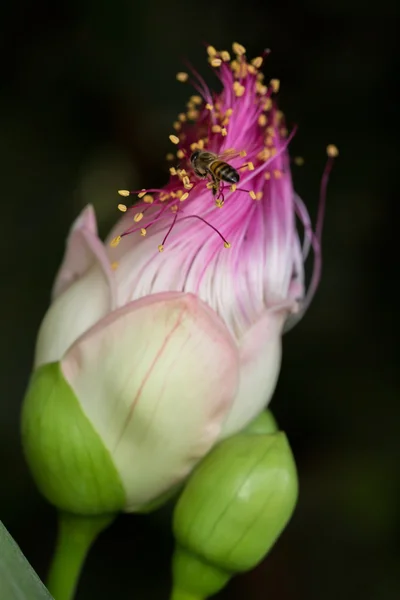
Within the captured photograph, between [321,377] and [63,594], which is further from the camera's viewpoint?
[321,377]

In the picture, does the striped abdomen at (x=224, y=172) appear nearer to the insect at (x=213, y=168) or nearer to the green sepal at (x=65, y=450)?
the insect at (x=213, y=168)

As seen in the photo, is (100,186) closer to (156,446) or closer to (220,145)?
(220,145)

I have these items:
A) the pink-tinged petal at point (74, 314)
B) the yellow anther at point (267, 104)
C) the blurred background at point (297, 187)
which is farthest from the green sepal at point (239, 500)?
the blurred background at point (297, 187)

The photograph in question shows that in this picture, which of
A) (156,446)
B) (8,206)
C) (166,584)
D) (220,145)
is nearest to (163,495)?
(156,446)

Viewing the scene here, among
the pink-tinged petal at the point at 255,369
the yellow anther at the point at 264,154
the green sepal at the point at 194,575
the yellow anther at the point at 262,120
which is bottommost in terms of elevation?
the green sepal at the point at 194,575

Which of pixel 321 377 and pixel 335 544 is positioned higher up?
pixel 321 377

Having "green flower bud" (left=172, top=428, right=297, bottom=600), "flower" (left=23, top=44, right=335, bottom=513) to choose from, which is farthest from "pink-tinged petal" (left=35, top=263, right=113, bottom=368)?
"green flower bud" (left=172, top=428, right=297, bottom=600)

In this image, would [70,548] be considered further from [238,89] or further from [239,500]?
[238,89]
